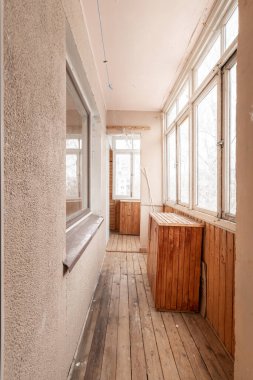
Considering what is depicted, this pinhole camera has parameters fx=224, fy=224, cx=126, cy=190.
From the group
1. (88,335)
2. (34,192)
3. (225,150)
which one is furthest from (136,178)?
(34,192)

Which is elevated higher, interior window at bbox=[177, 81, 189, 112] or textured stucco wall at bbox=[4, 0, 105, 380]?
interior window at bbox=[177, 81, 189, 112]

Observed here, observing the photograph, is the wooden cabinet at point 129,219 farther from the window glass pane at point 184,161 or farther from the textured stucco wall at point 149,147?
the window glass pane at point 184,161

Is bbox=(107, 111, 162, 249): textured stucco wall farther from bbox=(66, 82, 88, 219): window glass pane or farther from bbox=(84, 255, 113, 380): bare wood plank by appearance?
bbox=(84, 255, 113, 380): bare wood plank

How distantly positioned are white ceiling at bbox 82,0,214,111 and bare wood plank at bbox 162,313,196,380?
2761 millimetres

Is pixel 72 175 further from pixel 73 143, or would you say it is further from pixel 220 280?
pixel 220 280

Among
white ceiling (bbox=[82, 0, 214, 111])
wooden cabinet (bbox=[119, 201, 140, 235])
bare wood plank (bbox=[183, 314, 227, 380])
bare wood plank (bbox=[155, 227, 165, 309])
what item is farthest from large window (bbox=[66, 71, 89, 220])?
wooden cabinet (bbox=[119, 201, 140, 235])

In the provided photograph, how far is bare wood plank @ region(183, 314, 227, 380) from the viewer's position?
4.87 feet

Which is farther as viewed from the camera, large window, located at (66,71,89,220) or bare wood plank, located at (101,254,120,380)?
large window, located at (66,71,89,220)

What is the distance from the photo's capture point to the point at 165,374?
1475 mm

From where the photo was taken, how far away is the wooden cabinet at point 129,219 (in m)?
5.83

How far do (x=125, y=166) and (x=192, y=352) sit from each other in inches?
204

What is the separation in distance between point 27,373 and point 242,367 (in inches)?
43.1

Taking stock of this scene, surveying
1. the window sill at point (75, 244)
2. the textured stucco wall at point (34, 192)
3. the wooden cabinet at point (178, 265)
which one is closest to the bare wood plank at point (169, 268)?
the wooden cabinet at point (178, 265)

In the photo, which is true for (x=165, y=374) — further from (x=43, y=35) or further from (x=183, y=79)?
(x=183, y=79)
